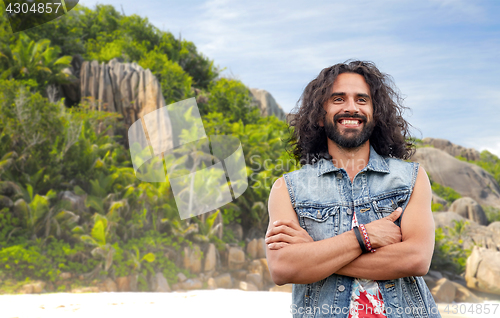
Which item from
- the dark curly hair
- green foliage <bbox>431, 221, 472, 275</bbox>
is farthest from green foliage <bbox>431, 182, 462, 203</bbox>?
the dark curly hair

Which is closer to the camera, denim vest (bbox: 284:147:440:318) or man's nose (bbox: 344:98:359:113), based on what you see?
denim vest (bbox: 284:147:440:318)

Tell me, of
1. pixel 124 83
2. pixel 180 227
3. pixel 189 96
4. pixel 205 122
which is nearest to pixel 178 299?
pixel 180 227

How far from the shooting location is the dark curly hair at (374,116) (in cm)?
180

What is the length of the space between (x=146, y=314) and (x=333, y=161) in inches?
193

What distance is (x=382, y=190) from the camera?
1603 mm

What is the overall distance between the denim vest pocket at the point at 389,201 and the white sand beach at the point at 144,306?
15.1 ft

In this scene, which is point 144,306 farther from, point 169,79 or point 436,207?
point 436,207

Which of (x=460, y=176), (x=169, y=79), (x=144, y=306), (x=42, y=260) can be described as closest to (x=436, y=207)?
(x=460, y=176)

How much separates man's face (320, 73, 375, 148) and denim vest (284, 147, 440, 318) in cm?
11

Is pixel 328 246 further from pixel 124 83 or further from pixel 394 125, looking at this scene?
pixel 124 83

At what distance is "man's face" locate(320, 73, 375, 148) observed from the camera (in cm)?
166

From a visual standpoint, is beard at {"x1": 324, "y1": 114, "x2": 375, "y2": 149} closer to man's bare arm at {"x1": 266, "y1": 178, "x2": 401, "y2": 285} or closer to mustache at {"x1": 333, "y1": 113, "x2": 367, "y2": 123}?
mustache at {"x1": 333, "y1": 113, "x2": 367, "y2": 123}

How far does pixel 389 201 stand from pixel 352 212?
0.15 m

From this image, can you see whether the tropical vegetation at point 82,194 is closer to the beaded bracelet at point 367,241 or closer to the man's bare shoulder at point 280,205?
the man's bare shoulder at point 280,205
